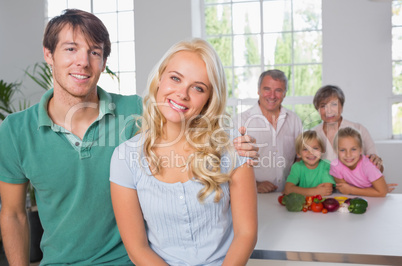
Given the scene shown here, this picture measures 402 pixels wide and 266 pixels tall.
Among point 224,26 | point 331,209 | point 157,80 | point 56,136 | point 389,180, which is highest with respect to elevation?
point 224,26

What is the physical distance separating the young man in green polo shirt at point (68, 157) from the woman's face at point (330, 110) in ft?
6.09

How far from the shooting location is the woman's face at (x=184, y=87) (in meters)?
1.50

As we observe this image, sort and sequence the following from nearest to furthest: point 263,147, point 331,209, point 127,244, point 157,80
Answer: point 127,244, point 157,80, point 331,209, point 263,147

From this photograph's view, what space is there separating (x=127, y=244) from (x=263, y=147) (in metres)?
2.11

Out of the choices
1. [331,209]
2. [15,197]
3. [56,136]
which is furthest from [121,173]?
[331,209]

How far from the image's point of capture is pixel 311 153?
110 inches

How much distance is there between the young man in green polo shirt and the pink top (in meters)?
1.49

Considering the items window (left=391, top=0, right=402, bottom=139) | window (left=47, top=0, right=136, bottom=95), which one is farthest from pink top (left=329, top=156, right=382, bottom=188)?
window (left=47, top=0, right=136, bottom=95)

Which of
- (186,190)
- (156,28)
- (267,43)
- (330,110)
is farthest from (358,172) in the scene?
(156,28)

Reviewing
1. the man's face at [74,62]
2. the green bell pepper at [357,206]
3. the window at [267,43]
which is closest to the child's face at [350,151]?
the green bell pepper at [357,206]

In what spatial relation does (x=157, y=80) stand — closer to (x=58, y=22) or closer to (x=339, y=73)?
(x=58, y=22)

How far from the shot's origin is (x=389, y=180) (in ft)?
16.2

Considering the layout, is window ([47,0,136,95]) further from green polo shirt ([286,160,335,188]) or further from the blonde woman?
the blonde woman

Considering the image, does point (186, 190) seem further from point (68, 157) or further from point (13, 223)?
point (13, 223)
